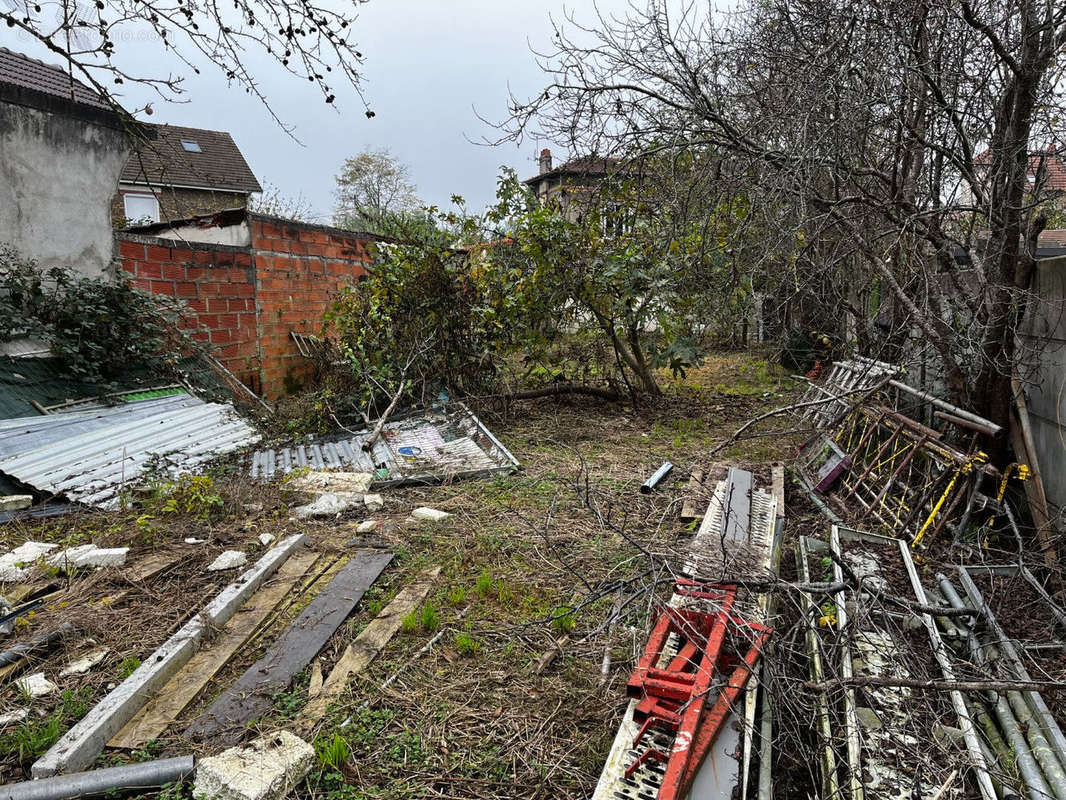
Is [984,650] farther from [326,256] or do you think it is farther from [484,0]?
[326,256]

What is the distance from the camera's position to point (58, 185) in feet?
20.6

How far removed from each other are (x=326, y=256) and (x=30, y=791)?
7.97 metres

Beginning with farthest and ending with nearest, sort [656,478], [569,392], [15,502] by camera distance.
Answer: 1. [569,392]
2. [656,478]
3. [15,502]

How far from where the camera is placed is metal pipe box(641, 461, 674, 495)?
16.8 ft

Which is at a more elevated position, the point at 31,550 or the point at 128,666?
the point at 31,550

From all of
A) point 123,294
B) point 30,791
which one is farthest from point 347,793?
point 123,294

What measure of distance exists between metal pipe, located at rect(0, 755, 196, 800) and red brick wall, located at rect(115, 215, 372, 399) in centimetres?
519

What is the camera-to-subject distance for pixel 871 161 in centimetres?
456

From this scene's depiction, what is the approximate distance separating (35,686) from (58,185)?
18.3ft

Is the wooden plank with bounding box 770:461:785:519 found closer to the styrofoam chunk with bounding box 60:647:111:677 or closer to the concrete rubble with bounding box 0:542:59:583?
the styrofoam chunk with bounding box 60:647:111:677

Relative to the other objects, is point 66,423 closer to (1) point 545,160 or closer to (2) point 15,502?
(2) point 15,502

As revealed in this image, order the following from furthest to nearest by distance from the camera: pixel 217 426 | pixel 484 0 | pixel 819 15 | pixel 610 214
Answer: pixel 610 214 → pixel 217 426 → pixel 819 15 → pixel 484 0

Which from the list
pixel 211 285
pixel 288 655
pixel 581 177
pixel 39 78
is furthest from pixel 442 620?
pixel 39 78

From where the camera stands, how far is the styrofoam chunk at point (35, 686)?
8.28 ft
